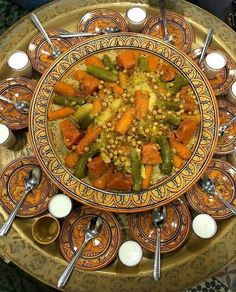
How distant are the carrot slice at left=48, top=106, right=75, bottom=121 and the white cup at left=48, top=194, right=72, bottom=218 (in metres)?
0.66

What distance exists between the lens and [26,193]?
3.18 m

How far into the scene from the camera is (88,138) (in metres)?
3.16

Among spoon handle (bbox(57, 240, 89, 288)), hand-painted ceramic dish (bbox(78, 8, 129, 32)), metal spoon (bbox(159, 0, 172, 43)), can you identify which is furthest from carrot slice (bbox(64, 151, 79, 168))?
metal spoon (bbox(159, 0, 172, 43))

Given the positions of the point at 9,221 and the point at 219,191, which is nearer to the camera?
the point at 9,221

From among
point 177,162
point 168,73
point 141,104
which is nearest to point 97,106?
point 141,104

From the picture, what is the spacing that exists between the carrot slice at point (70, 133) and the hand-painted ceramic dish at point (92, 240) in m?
A: 0.54

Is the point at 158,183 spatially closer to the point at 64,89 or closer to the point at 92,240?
the point at 92,240

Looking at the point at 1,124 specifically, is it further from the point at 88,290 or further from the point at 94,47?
the point at 88,290

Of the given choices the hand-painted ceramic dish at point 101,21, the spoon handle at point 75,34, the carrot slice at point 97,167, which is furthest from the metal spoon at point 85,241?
the hand-painted ceramic dish at point 101,21

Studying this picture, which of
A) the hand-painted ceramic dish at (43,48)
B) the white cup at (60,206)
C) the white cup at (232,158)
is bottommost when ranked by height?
the white cup at (60,206)

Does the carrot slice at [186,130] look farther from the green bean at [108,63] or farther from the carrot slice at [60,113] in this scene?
the carrot slice at [60,113]

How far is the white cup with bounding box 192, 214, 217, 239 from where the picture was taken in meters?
3.07

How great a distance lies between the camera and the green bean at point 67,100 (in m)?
3.30

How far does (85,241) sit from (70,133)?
87 centimetres
